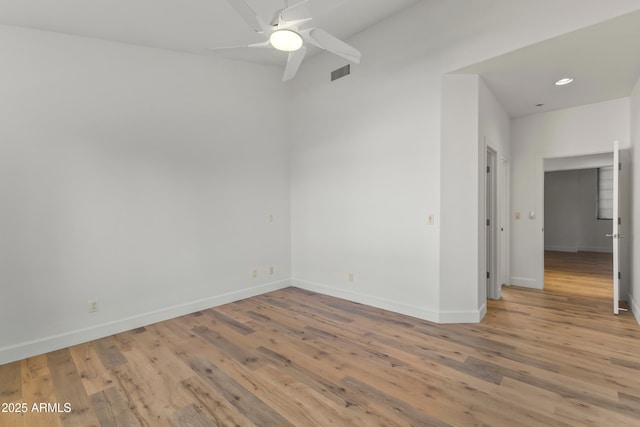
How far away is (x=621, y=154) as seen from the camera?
438cm

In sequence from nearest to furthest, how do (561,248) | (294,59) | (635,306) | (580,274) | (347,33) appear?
(294,59) → (635,306) → (347,33) → (580,274) → (561,248)

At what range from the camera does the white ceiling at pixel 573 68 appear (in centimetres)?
267

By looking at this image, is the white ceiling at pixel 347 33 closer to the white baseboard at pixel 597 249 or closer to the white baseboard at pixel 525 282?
the white baseboard at pixel 525 282

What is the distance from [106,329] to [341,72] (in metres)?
4.37

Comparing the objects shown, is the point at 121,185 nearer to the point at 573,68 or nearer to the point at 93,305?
the point at 93,305

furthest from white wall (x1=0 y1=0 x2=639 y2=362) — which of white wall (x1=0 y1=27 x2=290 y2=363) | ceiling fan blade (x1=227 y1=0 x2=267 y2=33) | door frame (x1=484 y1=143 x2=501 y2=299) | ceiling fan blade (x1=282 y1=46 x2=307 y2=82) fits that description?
ceiling fan blade (x1=227 y1=0 x2=267 y2=33)

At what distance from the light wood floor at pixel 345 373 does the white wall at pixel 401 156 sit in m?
0.60

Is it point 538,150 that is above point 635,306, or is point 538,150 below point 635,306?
above

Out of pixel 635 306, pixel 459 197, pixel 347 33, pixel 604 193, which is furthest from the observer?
pixel 604 193

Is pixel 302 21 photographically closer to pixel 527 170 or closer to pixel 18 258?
pixel 18 258

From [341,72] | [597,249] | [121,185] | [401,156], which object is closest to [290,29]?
[401,156]

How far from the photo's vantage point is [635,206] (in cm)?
377

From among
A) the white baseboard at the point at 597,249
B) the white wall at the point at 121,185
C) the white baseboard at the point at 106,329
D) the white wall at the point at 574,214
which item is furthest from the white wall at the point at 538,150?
the white baseboard at the point at 597,249

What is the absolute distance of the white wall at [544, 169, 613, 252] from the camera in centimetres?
877
